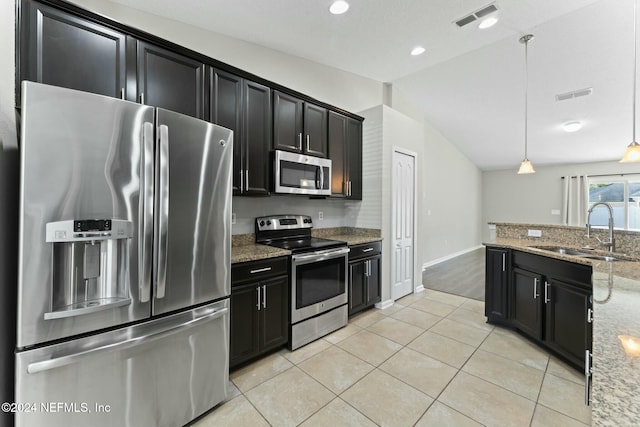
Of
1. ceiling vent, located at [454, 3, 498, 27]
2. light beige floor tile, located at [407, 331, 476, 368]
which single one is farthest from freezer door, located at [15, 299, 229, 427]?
ceiling vent, located at [454, 3, 498, 27]

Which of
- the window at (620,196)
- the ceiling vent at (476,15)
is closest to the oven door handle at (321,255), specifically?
the ceiling vent at (476,15)

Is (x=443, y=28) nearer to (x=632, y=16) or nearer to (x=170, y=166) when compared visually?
(x=632, y=16)

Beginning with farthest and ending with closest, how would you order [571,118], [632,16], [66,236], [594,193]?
[594,193] → [571,118] → [632,16] → [66,236]

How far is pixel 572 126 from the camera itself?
15.9 ft

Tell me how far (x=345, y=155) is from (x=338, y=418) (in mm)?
2752

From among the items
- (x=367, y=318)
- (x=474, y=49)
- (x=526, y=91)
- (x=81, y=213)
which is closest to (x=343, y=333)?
(x=367, y=318)

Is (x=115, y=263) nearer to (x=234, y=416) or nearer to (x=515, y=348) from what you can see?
(x=234, y=416)

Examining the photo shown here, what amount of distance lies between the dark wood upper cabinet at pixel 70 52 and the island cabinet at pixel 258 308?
1548 millimetres

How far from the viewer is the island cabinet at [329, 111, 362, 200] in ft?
10.5

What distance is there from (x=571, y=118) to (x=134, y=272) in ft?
22.8

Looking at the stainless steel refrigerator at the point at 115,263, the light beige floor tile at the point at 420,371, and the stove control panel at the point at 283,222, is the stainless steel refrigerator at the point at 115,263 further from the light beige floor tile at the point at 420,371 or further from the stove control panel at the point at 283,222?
the light beige floor tile at the point at 420,371

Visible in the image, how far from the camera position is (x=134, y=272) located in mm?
1318

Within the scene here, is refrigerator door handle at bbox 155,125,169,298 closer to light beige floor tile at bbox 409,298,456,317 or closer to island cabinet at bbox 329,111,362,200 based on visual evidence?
island cabinet at bbox 329,111,362,200

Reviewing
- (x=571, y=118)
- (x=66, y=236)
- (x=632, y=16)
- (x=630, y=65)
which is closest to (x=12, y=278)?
(x=66, y=236)
